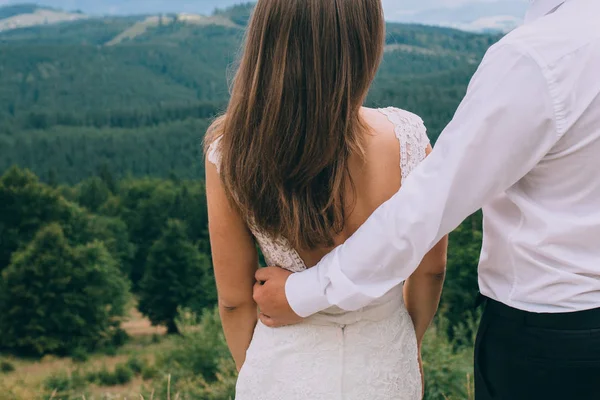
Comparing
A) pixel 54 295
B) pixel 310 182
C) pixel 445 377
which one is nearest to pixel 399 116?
pixel 310 182

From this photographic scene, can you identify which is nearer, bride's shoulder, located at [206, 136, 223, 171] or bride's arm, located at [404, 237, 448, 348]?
bride's shoulder, located at [206, 136, 223, 171]

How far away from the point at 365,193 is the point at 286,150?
212 millimetres

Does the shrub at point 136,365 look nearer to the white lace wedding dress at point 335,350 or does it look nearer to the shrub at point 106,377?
the shrub at point 106,377

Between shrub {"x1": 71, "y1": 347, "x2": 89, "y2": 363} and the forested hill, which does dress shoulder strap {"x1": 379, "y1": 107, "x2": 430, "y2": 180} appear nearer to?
shrub {"x1": 71, "y1": 347, "x2": 89, "y2": 363}

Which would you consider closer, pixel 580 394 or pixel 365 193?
pixel 580 394

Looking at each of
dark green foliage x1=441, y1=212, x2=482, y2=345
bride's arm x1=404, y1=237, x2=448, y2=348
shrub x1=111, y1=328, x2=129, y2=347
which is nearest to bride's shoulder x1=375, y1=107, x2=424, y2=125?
bride's arm x1=404, y1=237, x2=448, y2=348

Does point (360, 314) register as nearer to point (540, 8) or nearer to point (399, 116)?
point (399, 116)

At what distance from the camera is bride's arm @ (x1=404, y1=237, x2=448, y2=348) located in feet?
5.50

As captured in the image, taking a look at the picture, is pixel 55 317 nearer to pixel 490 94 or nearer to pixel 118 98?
pixel 490 94

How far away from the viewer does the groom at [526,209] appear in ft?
3.56

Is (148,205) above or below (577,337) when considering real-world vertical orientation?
below

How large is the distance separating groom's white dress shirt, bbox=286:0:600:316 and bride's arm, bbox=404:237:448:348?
0.37 metres

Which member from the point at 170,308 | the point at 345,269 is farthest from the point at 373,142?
the point at 170,308

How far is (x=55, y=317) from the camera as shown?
31.7m
